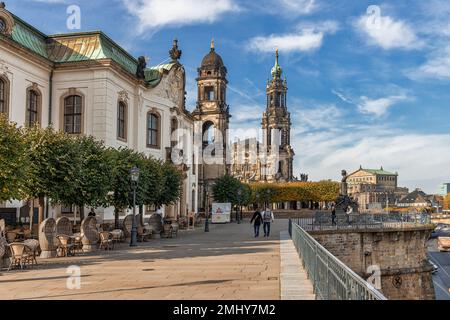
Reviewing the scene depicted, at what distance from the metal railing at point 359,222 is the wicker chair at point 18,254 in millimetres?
25076

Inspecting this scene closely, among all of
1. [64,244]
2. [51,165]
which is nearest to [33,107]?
[51,165]

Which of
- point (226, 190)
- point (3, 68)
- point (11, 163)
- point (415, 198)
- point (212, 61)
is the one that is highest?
point (212, 61)

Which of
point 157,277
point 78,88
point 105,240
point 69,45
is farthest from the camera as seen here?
point 69,45

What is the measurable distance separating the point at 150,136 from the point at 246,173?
79.5 metres

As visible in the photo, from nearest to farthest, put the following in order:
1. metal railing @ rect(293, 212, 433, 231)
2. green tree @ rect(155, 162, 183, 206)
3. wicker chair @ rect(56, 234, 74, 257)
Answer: wicker chair @ rect(56, 234, 74, 257), green tree @ rect(155, 162, 183, 206), metal railing @ rect(293, 212, 433, 231)

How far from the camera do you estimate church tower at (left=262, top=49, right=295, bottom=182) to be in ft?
343

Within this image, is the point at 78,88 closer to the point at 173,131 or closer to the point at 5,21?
the point at 5,21

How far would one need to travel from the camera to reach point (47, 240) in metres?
17.1

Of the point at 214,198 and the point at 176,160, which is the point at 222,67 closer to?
the point at 214,198

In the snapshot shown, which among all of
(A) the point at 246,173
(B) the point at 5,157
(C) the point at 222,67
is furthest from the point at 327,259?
(A) the point at 246,173

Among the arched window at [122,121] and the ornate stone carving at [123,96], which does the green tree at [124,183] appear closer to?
the arched window at [122,121]

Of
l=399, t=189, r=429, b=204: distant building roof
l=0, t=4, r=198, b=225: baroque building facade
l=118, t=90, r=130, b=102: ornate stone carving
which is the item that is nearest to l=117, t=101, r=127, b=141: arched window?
l=0, t=4, r=198, b=225: baroque building facade

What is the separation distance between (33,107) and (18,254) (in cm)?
1825

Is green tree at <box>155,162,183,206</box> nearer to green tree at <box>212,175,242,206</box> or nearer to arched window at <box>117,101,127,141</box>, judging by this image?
arched window at <box>117,101,127,141</box>
